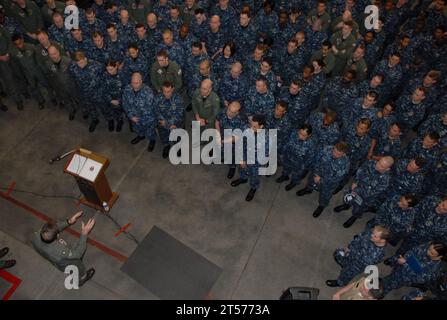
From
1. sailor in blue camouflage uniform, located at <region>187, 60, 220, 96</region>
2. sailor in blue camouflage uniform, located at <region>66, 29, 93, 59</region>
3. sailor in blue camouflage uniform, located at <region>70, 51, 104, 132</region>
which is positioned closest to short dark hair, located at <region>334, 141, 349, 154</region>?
sailor in blue camouflage uniform, located at <region>187, 60, 220, 96</region>

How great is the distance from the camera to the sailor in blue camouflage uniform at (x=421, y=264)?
4.62 metres

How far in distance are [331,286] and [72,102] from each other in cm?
614

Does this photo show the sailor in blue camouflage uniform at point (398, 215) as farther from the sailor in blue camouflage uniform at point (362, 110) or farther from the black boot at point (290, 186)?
the black boot at point (290, 186)

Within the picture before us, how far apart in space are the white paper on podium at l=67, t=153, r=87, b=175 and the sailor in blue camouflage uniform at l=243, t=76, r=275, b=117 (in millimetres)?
2926

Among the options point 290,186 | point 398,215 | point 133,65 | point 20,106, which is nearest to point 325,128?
point 290,186

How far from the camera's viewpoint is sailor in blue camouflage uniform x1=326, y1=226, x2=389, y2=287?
4.71 m

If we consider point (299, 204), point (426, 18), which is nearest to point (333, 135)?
point (299, 204)

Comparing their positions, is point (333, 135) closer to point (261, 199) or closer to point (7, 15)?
point (261, 199)

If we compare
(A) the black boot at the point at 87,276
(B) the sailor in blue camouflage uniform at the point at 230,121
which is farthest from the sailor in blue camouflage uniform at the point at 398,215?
(A) the black boot at the point at 87,276

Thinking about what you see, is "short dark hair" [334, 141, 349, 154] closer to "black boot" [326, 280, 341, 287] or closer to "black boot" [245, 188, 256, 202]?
"black boot" [245, 188, 256, 202]

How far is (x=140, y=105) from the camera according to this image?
21.2 ft

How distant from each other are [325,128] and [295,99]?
79cm
